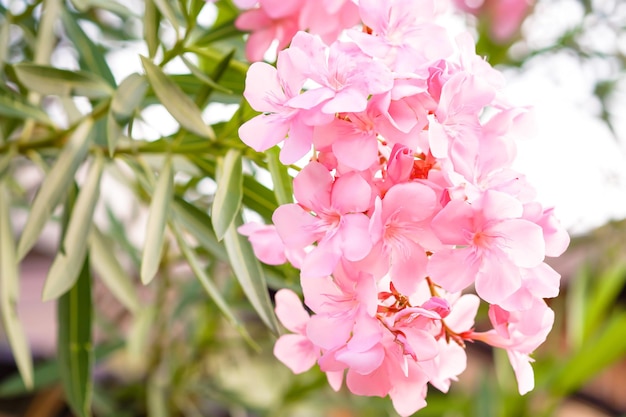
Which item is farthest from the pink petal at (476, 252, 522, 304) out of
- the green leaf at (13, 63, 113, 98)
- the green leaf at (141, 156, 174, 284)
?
the green leaf at (13, 63, 113, 98)

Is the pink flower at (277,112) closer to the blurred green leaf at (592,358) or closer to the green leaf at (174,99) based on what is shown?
the green leaf at (174,99)

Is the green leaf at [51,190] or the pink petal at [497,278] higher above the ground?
the pink petal at [497,278]

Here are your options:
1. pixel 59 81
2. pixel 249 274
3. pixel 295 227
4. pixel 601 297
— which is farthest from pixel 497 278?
pixel 601 297

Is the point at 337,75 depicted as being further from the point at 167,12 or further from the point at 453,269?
the point at 167,12

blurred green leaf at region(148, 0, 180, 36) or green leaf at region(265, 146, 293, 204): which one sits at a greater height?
blurred green leaf at region(148, 0, 180, 36)

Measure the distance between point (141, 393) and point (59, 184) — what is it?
95 cm

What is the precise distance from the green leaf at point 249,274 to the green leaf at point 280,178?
54 millimetres

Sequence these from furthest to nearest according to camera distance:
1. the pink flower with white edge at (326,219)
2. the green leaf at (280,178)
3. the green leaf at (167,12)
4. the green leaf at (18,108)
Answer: the green leaf at (18,108) < the green leaf at (167,12) < the green leaf at (280,178) < the pink flower with white edge at (326,219)

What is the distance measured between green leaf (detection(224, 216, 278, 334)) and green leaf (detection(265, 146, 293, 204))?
0.18 feet

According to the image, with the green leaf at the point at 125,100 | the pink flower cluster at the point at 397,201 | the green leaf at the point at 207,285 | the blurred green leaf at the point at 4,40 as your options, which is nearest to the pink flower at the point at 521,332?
the pink flower cluster at the point at 397,201

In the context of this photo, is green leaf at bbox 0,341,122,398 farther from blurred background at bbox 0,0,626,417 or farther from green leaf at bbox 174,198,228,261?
green leaf at bbox 174,198,228,261

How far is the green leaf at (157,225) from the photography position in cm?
52

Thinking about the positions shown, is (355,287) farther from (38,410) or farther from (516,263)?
(38,410)

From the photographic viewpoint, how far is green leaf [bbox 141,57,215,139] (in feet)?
1.83
